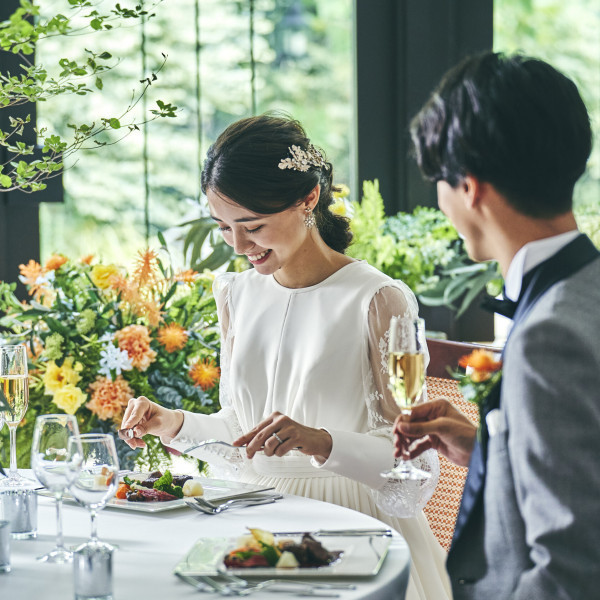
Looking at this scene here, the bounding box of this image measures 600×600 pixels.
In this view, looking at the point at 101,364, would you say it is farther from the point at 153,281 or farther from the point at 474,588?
the point at 474,588

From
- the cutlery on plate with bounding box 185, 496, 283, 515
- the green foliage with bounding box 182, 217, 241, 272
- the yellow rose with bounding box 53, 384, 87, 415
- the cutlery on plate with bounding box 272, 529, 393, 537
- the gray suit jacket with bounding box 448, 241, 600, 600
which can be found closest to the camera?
the gray suit jacket with bounding box 448, 241, 600, 600

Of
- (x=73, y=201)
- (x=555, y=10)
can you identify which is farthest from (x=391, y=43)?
(x=73, y=201)

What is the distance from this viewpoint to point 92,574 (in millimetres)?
1105

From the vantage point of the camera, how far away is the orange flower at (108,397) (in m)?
2.35

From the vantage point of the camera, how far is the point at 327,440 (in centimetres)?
183

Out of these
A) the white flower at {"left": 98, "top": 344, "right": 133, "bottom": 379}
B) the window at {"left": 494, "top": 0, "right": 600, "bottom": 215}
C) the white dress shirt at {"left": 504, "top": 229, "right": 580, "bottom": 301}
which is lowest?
the white flower at {"left": 98, "top": 344, "right": 133, "bottom": 379}

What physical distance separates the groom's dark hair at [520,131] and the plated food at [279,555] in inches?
21.3

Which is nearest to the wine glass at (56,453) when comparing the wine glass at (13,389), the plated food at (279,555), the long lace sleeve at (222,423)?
the plated food at (279,555)

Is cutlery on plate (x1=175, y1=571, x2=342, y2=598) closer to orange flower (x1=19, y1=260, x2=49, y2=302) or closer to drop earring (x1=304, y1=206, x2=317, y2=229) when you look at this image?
drop earring (x1=304, y1=206, x2=317, y2=229)

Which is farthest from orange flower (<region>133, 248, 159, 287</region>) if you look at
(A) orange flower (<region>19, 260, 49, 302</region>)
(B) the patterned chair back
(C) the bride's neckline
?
(B) the patterned chair back

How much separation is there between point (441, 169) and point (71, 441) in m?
0.65

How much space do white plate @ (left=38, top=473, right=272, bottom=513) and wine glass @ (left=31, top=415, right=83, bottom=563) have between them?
0.30 meters

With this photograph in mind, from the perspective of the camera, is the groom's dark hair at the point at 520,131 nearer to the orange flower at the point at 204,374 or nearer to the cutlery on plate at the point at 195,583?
the cutlery on plate at the point at 195,583

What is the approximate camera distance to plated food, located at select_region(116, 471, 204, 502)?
5.37ft
